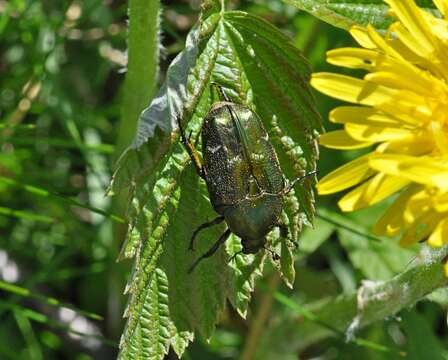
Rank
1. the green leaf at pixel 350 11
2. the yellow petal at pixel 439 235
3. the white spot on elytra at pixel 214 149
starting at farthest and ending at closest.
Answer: the white spot on elytra at pixel 214 149 < the green leaf at pixel 350 11 < the yellow petal at pixel 439 235

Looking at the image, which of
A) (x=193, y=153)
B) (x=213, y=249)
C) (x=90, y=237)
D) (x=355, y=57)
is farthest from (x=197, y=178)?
(x=90, y=237)

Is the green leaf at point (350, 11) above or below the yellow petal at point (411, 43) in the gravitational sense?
above

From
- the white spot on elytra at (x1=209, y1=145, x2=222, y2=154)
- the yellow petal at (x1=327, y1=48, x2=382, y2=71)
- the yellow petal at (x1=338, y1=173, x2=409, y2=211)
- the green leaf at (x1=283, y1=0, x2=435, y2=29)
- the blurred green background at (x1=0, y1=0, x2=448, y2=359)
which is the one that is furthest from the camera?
the blurred green background at (x1=0, y1=0, x2=448, y2=359)

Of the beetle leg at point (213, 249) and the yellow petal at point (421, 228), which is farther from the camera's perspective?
the beetle leg at point (213, 249)

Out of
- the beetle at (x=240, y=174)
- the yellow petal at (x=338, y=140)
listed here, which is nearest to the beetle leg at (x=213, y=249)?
the beetle at (x=240, y=174)

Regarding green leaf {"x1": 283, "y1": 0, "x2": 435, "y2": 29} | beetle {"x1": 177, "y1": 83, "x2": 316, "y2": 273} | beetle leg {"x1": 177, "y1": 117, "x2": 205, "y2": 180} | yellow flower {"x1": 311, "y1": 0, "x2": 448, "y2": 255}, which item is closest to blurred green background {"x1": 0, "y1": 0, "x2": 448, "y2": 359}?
beetle {"x1": 177, "y1": 83, "x2": 316, "y2": 273}

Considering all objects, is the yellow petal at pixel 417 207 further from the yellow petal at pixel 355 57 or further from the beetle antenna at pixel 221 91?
the beetle antenna at pixel 221 91

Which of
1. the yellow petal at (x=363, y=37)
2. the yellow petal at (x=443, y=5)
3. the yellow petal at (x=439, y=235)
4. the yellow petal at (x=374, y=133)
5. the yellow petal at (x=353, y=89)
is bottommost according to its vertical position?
the yellow petal at (x=439, y=235)

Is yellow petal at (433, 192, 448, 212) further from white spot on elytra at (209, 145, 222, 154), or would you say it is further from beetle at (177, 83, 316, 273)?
white spot on elytra at (209, 145, 222, 154)
